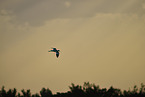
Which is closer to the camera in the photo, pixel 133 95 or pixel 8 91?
pixel 133 95

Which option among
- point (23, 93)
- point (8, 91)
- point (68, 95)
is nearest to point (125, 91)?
point (68, 95)

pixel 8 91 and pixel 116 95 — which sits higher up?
pixel 8 91

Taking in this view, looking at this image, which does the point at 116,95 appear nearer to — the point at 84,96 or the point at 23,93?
the point at 84,96

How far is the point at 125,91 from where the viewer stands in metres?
37.4

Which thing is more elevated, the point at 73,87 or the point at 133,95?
the point at 73,87

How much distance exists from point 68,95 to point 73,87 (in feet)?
7.31

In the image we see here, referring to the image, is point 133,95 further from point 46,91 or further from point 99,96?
point 46,91

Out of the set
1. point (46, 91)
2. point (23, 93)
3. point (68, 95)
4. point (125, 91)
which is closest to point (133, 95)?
point (125, 91)

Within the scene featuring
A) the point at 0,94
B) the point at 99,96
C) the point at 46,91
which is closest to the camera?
the point at 99,96

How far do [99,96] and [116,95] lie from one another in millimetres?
3281

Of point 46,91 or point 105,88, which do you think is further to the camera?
point 46,91

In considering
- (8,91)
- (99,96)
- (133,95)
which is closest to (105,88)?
(99,96)

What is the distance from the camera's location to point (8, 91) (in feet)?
130

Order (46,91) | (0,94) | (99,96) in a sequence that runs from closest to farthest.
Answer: (99,96) < (0,94) < (46,91)
